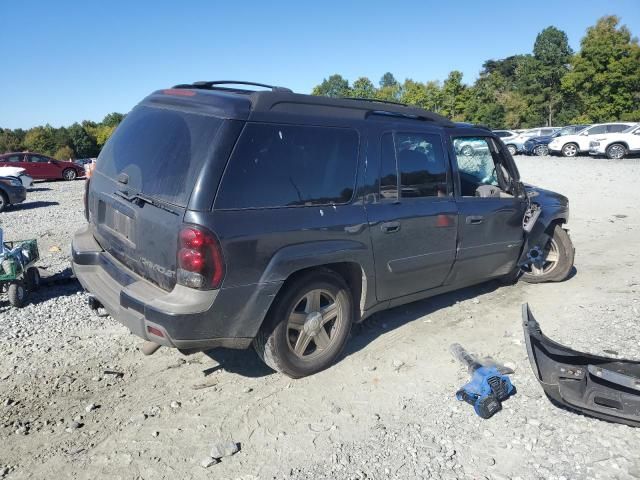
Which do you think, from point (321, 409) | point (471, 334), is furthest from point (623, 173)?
point (321, 409)

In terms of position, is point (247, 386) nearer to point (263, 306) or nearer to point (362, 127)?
point (263, 306)

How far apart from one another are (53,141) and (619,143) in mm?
56117

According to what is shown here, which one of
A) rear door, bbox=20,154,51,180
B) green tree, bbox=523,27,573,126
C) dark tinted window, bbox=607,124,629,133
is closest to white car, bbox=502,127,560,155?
dark tinted window, bbox=607,124,629,133

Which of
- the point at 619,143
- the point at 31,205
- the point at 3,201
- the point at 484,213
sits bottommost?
the point at 31,205

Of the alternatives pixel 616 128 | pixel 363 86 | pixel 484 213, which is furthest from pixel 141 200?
pixel 363 86

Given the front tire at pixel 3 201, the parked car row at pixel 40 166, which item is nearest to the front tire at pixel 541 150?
the parked car row at pixel 40 166

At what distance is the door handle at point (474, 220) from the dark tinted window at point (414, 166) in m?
0.39

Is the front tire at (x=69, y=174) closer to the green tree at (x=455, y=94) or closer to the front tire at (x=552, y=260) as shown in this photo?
the front tire at (x=552, y=260)

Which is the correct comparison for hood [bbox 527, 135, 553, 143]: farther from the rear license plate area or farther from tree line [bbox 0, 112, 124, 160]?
tree line [bbox 0, 112, 124, 160]

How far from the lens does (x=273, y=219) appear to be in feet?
11.3

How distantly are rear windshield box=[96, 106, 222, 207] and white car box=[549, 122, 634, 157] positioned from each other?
1081 inches

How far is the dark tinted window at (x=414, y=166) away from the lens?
13.8 feet

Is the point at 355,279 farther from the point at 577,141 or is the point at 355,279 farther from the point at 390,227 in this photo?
the point at 577,141

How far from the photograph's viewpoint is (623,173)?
18.6m
